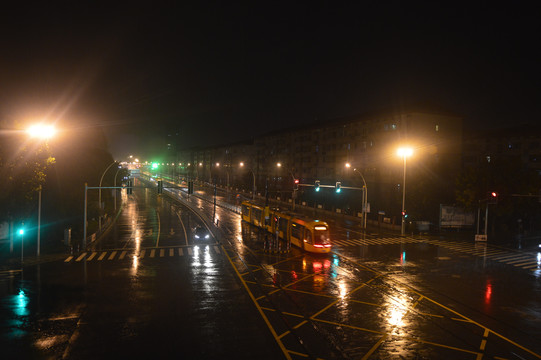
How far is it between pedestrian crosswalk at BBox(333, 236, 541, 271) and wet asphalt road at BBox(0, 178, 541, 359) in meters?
0.37

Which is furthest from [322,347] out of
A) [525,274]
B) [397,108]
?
[397,108]

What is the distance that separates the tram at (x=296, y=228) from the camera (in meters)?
28.3

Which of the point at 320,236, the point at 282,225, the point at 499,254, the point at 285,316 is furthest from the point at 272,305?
the point at 499,254

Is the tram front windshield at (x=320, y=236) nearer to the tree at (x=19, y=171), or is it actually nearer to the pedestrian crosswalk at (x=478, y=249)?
the pedestrian crosswalk at (x=478, y=249)

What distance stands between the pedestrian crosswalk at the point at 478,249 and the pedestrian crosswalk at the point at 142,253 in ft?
41.4

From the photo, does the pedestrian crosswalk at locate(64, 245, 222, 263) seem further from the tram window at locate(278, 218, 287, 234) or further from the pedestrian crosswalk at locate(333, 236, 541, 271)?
the pedestrian crosswalk at locate(333, 236, 541, 271)

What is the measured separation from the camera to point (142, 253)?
29.1 meters

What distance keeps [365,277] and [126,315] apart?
13753mm

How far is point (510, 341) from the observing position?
13.1m

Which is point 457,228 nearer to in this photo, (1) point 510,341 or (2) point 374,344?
(1) point 510,341

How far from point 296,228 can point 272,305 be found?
50.0ft

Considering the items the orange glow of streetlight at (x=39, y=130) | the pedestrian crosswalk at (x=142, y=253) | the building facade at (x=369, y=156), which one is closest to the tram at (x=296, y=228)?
the building facade at (x=369, y=156)

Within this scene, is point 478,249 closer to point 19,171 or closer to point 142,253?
point 142,253

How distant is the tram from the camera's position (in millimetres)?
28297
